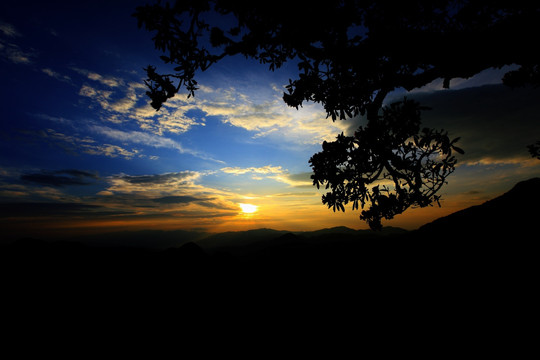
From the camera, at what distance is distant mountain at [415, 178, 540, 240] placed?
6.00 m

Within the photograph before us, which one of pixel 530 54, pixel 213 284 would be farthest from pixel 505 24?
pixel 213 284

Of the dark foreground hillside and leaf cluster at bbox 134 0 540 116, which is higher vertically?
leaf cluster at bbox 134 0 540 116

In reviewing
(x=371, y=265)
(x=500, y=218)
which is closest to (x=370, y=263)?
(x=371, y=265)

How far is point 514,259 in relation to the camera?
5.06 metres

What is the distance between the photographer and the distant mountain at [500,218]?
6004mm

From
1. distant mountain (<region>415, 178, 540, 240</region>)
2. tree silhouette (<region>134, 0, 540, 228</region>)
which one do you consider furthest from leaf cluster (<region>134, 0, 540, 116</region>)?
distant mountain (<region>415, 178, 540, 240</region>)

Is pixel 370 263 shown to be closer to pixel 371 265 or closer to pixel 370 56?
pixel 371 265

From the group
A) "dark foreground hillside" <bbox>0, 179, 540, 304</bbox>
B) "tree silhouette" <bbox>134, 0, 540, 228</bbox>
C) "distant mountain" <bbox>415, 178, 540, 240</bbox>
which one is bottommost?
"dark foreground hillside" <bbox>0, 179, 540, 304</bbox>

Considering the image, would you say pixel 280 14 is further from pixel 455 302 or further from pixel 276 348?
pixel 276 348

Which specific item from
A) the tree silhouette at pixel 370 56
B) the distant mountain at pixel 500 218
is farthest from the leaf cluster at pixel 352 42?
the distant mountain at pixel 500 218

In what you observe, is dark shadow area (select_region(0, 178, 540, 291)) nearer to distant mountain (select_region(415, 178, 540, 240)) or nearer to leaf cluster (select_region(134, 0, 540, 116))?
distant mountain (select_region(415, 178, 540, 240))

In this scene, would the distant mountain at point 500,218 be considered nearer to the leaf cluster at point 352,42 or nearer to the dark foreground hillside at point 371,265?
the dark foreground hillside at point 371,265

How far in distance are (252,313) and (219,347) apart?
1.52m

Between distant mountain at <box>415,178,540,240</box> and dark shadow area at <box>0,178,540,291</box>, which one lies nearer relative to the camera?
dark shadow area at <box>0,178,540,291</box>
